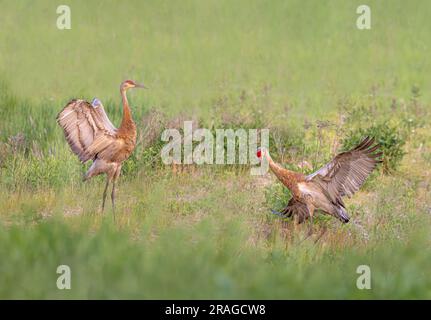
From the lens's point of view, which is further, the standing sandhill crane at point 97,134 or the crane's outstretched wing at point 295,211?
the standing sandhill crane at point 97,134

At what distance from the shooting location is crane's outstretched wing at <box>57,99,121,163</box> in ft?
39.5

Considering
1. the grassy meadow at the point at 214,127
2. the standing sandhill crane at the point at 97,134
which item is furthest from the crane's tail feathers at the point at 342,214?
the standing sandhill crane at the point at 97,134

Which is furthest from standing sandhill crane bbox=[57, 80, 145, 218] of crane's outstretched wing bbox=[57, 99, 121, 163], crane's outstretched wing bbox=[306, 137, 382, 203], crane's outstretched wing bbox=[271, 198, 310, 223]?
crane's outstretched wing bbox=[306, 137, 382, 203]

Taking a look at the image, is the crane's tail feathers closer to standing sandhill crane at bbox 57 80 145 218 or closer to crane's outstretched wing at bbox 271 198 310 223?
crane's outstretched wing at bbox 271 198 310 223

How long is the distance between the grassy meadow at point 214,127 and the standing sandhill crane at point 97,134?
615 mm

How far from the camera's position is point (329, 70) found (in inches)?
769

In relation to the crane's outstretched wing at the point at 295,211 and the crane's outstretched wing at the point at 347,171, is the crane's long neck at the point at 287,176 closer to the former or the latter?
the crane's outstretched wing at the point at 347,171

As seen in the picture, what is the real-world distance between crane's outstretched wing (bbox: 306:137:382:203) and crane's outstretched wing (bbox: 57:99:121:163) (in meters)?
2.40

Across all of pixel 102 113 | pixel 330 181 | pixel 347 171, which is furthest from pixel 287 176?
pixel 102 113

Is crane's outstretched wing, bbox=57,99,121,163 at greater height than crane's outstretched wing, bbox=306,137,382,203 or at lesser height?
greater

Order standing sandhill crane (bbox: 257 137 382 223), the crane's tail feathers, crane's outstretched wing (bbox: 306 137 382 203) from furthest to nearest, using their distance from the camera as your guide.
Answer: the crane's tail feathers
standing sandhill crane (bbox: 257 137 382 223)
crane's outstretched wing (bbox: 306 137 382 203)

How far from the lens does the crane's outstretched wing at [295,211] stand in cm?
1170

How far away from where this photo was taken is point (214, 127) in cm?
1495

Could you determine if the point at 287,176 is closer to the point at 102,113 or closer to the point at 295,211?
the point at 295,211
